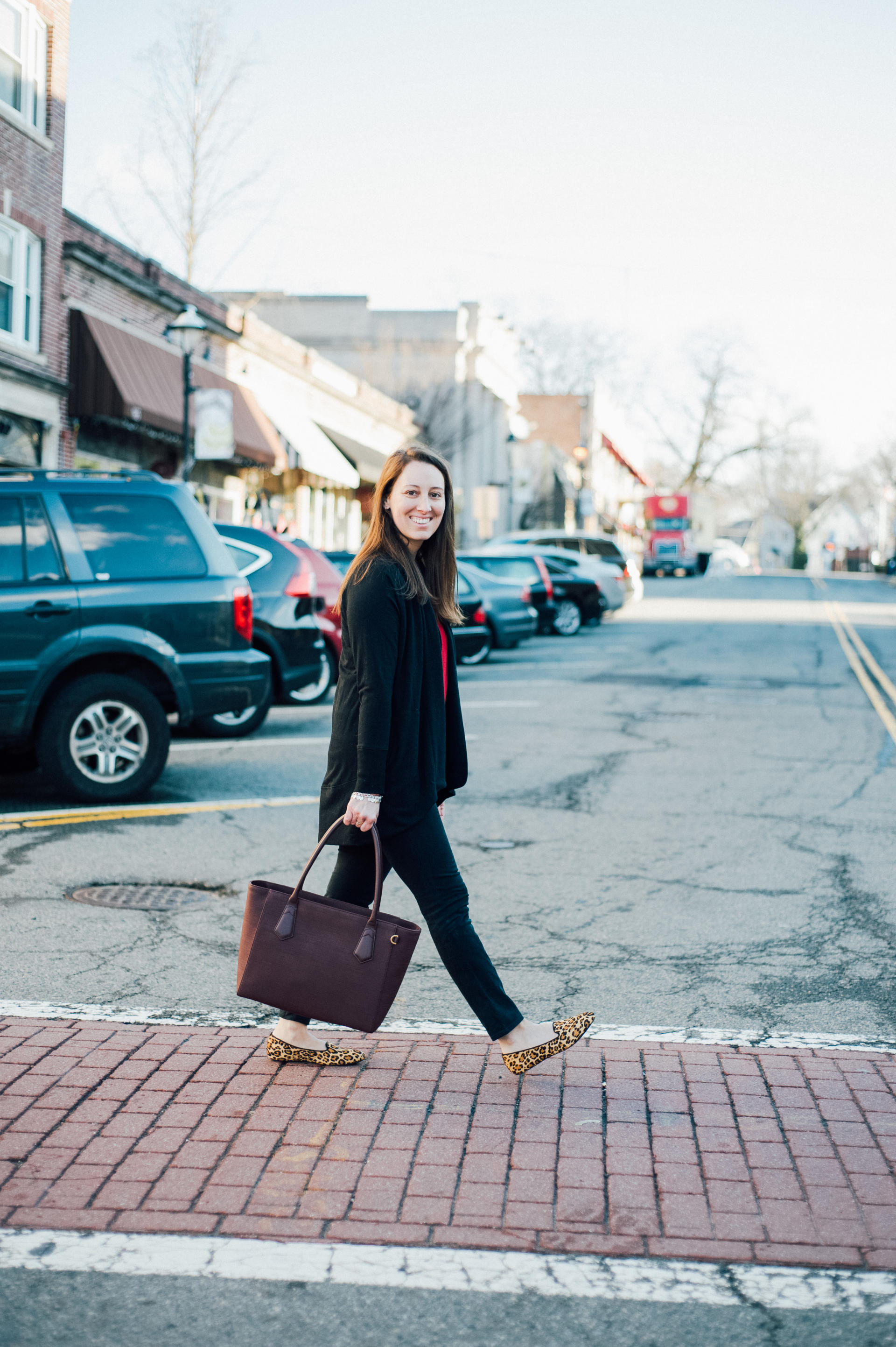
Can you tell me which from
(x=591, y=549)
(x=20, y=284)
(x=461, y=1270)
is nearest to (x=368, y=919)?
(x=461, y=1270)

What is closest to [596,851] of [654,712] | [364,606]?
[364,606]

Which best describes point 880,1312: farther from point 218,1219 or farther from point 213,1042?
point 213,1042

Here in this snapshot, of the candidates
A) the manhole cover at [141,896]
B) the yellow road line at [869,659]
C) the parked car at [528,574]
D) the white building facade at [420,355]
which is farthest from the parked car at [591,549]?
the manhole cover at [141,896]

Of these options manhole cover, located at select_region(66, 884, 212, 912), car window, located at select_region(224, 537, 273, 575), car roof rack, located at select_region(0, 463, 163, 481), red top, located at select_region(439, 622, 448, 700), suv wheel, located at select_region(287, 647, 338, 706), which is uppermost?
car roof rack, located at select_region(0, 463, 163, 481)

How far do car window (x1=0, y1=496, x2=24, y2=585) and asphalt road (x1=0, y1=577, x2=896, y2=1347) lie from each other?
1.42 m

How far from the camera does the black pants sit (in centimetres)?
414

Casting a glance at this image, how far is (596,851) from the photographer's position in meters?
7.59

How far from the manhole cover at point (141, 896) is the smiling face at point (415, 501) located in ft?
9.08

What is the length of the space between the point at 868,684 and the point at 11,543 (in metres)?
11.6

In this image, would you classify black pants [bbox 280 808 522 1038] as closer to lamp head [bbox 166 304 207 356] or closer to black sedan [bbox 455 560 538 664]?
lamp head [bbox 166 304 207 356]

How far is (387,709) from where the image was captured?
400 centimetres

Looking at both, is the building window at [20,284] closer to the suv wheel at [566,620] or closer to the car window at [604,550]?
the suv wheel at [566,620]

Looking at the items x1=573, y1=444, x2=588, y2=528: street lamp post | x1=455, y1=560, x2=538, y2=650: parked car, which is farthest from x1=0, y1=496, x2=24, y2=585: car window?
x1=573, y1=444, x2=588, y2=528: street lamp post

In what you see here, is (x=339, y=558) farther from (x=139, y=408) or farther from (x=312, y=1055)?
(x=312, y=1055)
